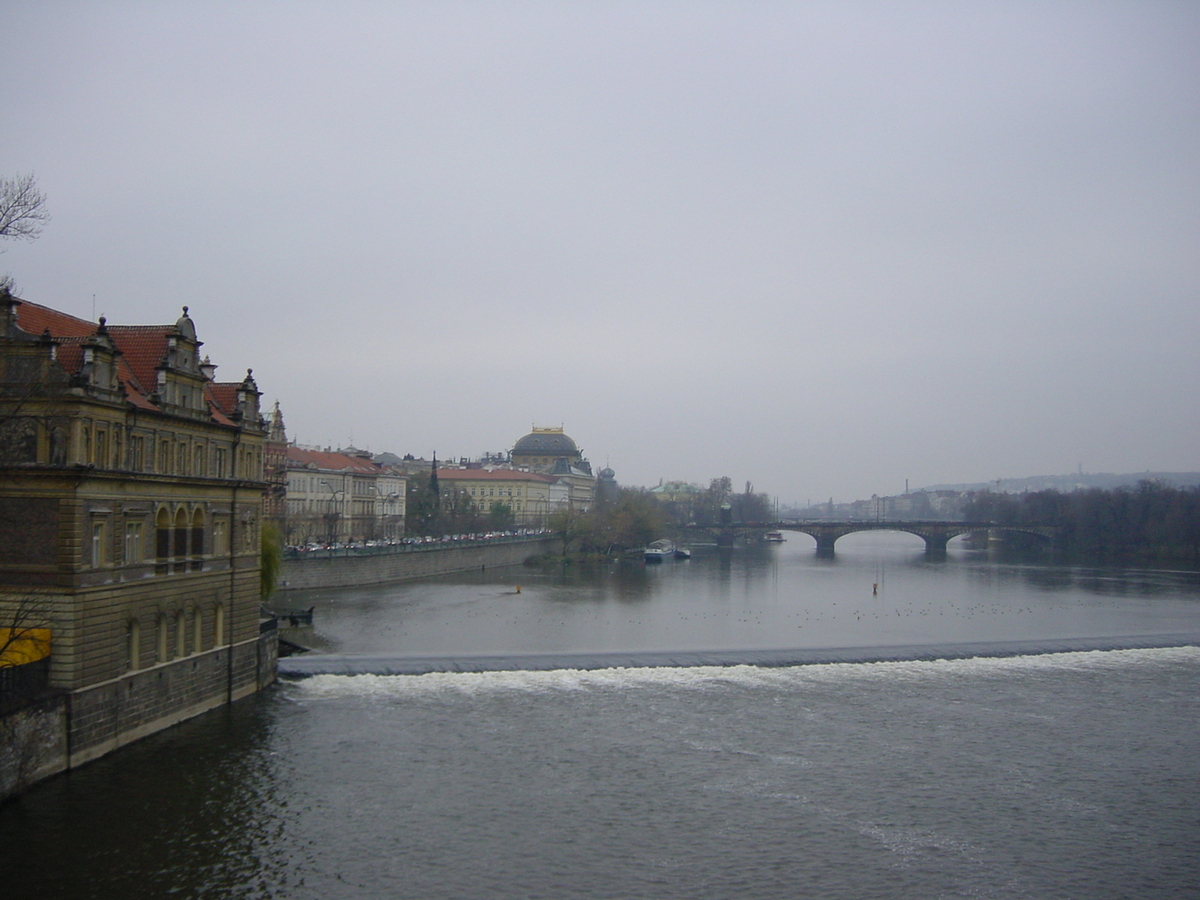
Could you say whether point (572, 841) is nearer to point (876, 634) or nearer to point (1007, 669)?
point (1007, 669)

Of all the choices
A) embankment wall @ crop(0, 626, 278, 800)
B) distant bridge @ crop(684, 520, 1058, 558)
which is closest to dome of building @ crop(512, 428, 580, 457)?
distant bridge @ crop(684, 520, 1058, 558)

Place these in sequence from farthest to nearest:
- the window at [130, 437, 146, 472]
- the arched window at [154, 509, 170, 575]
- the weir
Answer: the weir, the arched window at [154, 509, 170, 575], the window at [130, 437, 146, 472]

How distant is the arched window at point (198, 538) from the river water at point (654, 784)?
3.20m

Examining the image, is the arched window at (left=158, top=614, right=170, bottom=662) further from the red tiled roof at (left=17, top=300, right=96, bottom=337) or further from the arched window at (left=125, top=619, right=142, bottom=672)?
the red tiled roof at (left=17, top=300, right=96, bottom=337)

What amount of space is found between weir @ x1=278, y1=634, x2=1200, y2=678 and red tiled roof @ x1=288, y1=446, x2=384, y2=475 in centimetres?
4417

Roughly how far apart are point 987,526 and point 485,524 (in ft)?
149

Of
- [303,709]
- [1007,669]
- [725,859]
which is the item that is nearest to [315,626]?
[303,709]

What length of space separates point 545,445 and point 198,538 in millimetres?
130605

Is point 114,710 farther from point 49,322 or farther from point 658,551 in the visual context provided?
point 658,551

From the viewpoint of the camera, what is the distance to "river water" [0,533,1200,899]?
15547mm

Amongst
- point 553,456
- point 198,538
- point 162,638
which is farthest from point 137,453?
point 553,456

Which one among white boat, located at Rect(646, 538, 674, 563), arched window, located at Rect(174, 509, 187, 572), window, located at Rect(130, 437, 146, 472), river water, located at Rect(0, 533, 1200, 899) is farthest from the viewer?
white boat, located at Rect(646, 538, 674, 563)

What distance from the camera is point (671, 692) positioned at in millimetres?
27375

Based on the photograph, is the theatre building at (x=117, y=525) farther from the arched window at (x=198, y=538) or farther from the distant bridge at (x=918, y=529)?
the distant bridge at (x=918, y=529)
